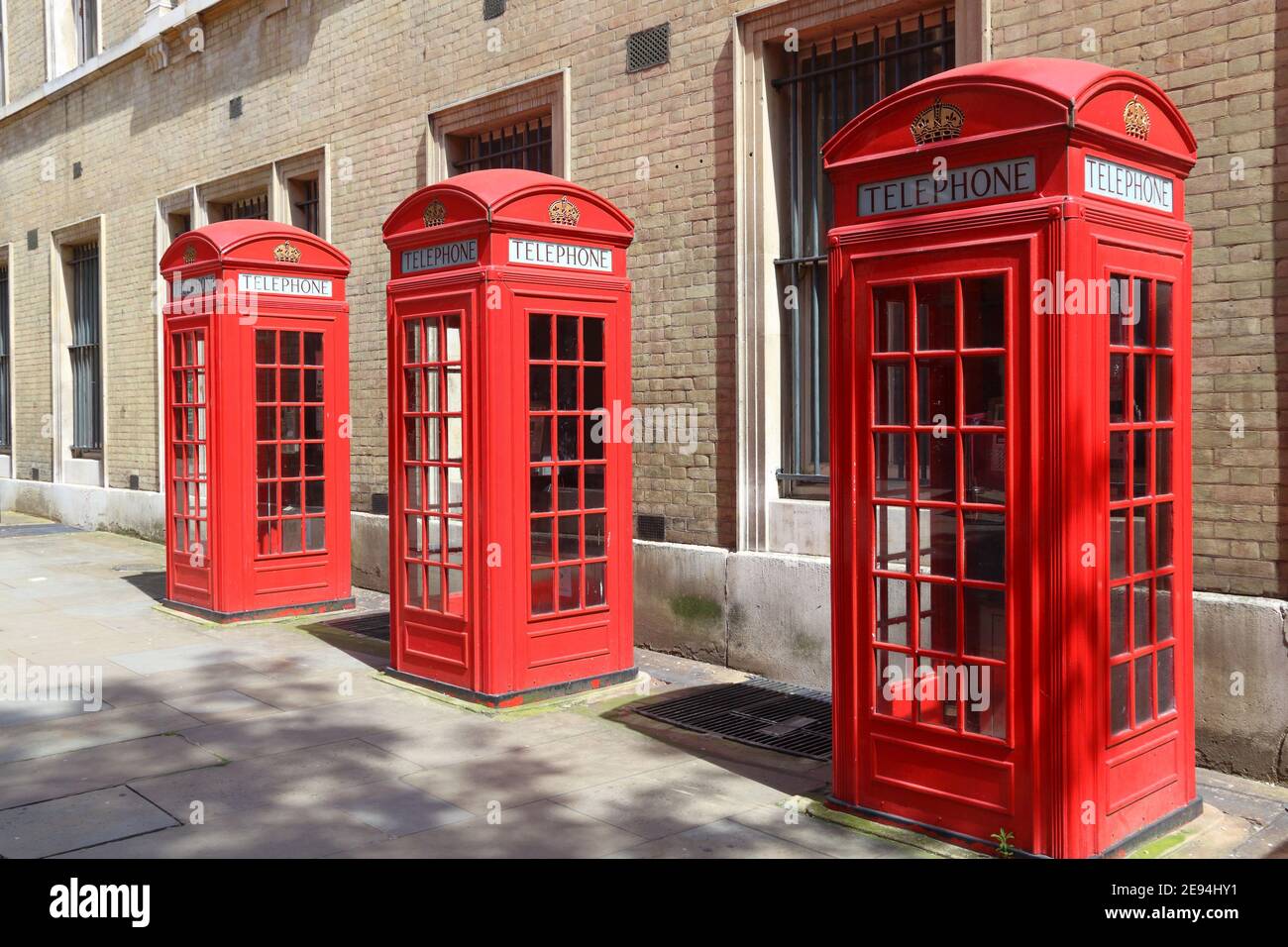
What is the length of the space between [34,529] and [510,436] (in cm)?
1227

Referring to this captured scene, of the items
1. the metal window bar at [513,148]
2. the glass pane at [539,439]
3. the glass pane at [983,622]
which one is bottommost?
the glass pane at [983,622]

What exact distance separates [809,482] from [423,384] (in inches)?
104

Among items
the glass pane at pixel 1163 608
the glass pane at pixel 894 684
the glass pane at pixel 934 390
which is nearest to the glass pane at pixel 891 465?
the glass pane at pixel 934 390

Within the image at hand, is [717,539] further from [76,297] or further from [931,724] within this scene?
[76,297]

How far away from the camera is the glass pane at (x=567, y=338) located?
727cm

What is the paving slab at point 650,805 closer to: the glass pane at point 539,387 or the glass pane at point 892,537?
the glass pane at point 892,537

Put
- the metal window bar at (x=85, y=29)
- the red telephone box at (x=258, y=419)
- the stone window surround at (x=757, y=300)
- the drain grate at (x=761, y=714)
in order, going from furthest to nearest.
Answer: the metal window bar at (x=85, y=29) < the red telephone box at (x=258, y=419) < the stone window surround at (x=757, y=300) < the drain grate at (x=761, y=714)

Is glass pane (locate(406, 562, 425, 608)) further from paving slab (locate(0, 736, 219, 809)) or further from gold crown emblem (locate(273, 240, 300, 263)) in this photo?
gold crown emblem (locate(273, 240, 300, 263))

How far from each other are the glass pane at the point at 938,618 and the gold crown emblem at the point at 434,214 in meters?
3.83

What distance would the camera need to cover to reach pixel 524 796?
5434 millimetres

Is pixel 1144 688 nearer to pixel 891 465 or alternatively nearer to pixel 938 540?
pixel 938 540

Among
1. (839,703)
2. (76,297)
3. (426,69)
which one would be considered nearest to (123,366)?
(76,297)

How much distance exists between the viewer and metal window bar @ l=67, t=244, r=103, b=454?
56.0ft

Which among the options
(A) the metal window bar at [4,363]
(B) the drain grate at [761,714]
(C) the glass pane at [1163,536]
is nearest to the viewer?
(C) the glass pane at [1163,536]
